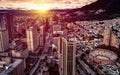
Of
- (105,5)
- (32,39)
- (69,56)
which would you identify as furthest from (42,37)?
(105,5)

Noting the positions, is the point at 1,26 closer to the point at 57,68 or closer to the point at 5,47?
the point at 5,47

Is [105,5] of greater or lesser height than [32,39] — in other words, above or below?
above

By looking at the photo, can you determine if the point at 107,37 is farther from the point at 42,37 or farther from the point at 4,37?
the point at 4,37

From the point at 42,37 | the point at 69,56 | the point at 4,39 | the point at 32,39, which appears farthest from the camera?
the point at 42,37

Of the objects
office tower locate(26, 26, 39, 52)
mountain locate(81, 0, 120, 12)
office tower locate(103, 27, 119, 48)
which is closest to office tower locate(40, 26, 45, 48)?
office tower locate(26, 26, 39, 52)

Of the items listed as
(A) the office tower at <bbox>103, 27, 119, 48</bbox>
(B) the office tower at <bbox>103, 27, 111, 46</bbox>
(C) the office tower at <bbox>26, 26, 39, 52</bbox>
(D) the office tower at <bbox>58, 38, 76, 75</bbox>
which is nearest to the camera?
(D) the office tower at <bbox>58, 38, 76, 75</bbox>

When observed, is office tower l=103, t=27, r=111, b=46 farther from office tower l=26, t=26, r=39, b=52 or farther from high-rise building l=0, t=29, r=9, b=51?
high-rise building l=0, t=29, r=9, b=51

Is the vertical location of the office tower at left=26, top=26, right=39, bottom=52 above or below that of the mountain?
below

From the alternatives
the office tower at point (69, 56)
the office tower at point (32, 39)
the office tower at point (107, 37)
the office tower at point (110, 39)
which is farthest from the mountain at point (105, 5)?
the office tower at point (107, 37)

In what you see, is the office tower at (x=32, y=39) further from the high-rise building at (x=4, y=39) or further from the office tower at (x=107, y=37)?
the office tower at (x=107, y=37)
